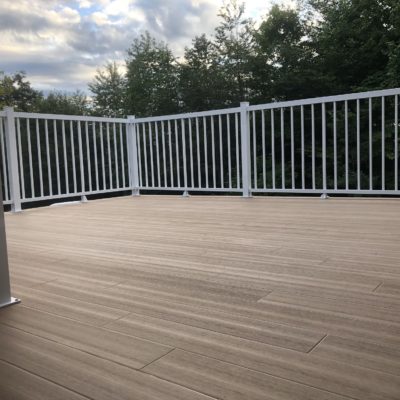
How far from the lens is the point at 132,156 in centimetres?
496

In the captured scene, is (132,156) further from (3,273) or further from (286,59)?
(286,59)

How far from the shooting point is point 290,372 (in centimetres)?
84

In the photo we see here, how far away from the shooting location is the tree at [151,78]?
17.0 meters

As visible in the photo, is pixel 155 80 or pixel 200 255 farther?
pixel 155 80

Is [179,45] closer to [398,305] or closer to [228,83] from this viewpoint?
[228,83]

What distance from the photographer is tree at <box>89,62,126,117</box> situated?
20.3 meters

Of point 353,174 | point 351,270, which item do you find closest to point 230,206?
point 351,270

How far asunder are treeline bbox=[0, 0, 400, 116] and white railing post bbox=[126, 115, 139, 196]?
8054mm

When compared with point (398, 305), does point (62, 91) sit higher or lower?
higher

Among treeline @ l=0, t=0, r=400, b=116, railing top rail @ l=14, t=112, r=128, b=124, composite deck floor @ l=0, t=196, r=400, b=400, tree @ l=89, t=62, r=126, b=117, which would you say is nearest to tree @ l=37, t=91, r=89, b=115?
treeline @ l=0, t=0, r=400, b=116

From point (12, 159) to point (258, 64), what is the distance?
12001 millimetres

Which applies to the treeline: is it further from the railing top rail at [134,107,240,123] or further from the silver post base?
the silver post base

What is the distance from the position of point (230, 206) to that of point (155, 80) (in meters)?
14.9

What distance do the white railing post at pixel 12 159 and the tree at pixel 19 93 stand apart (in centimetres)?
1758
